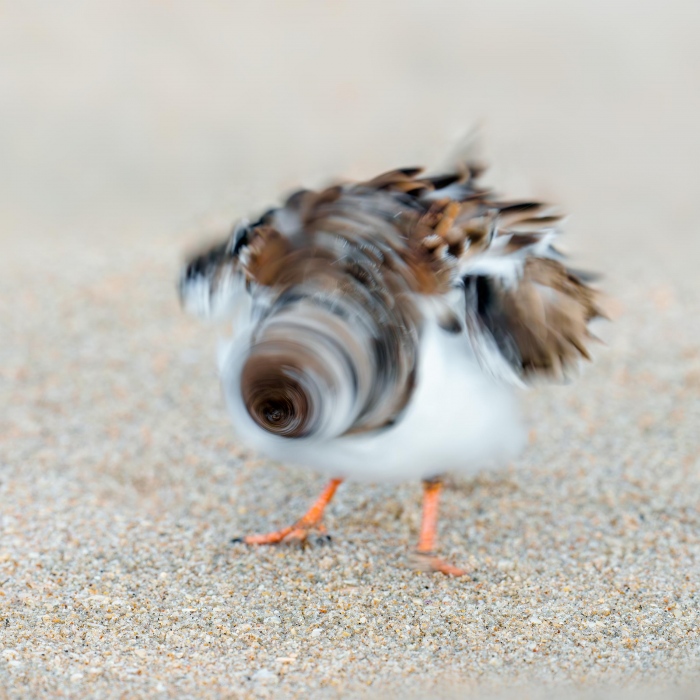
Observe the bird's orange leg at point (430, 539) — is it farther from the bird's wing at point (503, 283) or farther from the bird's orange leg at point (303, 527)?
the bird's wing at point (503, 283)

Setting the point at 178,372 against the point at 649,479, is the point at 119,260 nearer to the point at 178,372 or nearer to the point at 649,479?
the point at 178,372

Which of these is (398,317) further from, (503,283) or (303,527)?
(303,527)

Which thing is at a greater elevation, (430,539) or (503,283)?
(503,283)

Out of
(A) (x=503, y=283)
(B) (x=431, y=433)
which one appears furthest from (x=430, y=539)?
(A) (x=503, y=283)

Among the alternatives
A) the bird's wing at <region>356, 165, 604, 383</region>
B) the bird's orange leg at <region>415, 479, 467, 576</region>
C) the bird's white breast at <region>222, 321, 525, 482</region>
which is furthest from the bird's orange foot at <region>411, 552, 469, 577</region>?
the bird's wing at <region>356, 165, 604, 383</region>

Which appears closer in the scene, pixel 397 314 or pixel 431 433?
pixel 397 314

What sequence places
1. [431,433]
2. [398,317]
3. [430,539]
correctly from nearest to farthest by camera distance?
[398,317], [431,433], [430,539]

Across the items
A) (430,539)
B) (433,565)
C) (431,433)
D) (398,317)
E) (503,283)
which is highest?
(503,283)

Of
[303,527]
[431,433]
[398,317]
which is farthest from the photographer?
[303,527]

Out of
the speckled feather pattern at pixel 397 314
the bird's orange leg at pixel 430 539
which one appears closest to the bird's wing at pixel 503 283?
the speckled feather pattern at pixel 397 314
